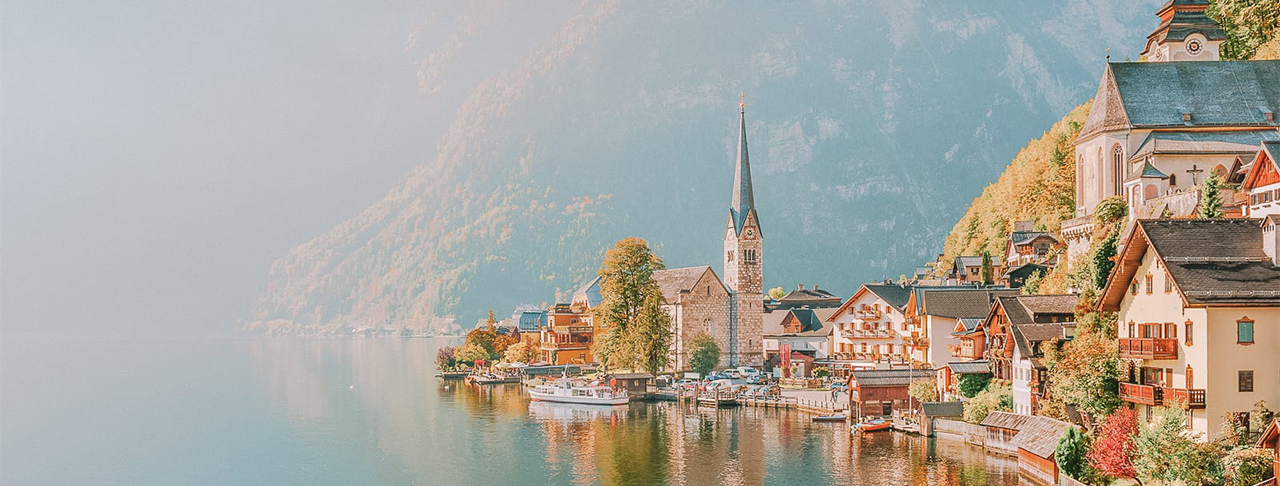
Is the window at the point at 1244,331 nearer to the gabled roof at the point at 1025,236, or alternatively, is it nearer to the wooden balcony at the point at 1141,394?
the wooden balcony at the point at 1141,394

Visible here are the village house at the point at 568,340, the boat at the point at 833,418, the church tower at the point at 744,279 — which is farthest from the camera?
the village house at the point at 568,340

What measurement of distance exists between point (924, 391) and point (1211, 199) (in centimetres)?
2247

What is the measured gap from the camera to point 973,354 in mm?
61125

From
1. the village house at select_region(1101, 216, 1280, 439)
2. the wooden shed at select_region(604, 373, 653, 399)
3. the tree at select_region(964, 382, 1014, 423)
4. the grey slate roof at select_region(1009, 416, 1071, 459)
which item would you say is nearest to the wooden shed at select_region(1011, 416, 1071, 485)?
the grey slate roof at select_region(1009, 416, 1071, 459)

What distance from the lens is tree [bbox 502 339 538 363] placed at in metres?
119

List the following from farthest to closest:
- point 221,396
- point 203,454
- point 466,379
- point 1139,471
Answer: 1. point 466,379
2. point 221,396
3. point 203,454
4. point 1139,471

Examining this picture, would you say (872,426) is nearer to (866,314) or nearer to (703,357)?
(866,314)

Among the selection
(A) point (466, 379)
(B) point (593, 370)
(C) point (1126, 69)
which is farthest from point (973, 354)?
(A) point (466, 379)

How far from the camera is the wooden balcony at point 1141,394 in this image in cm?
3756

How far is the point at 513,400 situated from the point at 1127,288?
2297 inches

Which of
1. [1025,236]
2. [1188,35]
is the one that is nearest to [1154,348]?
[1025,236]

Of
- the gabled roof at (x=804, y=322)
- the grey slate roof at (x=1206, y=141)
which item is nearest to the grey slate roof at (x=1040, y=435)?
the grey slate roof at (x=1206, y=141)

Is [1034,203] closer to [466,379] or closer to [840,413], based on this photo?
[840,413]

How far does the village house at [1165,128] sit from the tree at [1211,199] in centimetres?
1032
